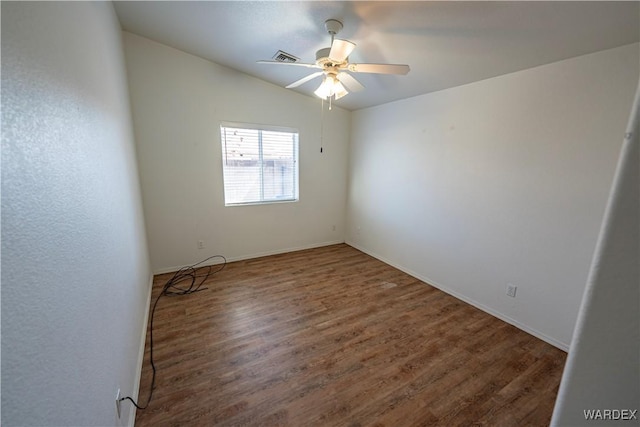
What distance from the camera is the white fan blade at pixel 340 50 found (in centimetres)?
168

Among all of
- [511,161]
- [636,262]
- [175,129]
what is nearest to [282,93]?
[175,129]

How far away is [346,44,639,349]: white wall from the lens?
6.30ft

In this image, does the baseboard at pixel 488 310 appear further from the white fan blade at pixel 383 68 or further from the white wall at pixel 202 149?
the white fan blade at pixel 383 68

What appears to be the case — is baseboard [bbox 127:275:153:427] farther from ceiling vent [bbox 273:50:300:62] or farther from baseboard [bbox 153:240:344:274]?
ceiling vent [bbox 273:50:300:62]

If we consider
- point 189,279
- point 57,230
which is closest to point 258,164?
point 189,279

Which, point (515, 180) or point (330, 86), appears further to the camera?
point (515, 180)

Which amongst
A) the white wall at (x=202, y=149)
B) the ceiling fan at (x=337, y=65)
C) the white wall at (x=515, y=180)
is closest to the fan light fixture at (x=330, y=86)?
the ceiling fan at (x=337, y=65)

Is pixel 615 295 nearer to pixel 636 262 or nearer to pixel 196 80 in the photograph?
pixel 636 262

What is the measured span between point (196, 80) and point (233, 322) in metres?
2.85

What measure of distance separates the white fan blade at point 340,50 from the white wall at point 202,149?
2016mm

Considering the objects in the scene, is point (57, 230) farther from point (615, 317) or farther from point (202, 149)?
point (202, 149)

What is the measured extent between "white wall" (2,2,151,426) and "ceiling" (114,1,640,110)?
1.04m

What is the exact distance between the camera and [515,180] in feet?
7.84

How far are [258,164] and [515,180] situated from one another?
312cm
